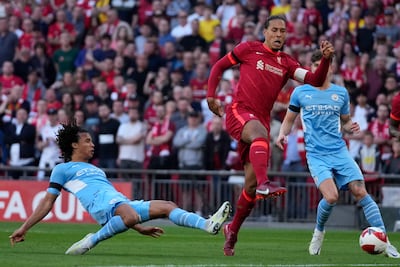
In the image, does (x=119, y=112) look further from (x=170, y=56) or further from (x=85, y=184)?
(x=85, y=184)

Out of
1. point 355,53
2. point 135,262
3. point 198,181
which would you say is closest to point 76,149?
point 135,262

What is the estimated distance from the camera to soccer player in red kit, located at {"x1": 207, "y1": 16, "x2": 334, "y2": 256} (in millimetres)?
13695

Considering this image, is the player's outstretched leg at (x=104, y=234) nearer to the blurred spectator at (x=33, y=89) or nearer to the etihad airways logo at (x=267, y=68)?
the etihad airways logo at (x=267, y=68)

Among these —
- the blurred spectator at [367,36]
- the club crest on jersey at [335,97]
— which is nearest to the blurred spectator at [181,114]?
the blurred spectator at [367,36]

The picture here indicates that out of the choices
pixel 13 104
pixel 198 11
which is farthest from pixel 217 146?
pixel 13 104

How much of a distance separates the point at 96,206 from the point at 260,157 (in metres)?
1.85

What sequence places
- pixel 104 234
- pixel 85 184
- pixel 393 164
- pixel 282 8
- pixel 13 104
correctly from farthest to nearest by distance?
pixel 282 8 < pixel 13 104 < pixel 393 164 < pixel 85 184 < pixel 104 234

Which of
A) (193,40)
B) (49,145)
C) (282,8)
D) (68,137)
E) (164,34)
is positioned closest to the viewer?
(68,137)

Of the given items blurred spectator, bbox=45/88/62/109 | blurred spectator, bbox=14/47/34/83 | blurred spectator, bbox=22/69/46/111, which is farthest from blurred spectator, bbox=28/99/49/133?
blurred spectator, bbox=14/47/34/83

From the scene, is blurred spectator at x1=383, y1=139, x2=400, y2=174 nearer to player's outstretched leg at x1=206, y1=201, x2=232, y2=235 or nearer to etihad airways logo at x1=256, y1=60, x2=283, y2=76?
etihad airways logo at x1=256, y1=60, x2=283, y2=76

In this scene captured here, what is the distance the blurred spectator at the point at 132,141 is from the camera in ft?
80.8

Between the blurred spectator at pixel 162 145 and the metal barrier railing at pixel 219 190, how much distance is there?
2.01 feet

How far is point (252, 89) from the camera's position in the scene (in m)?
13.9

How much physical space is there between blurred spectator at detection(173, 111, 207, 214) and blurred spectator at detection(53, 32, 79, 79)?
535cm
